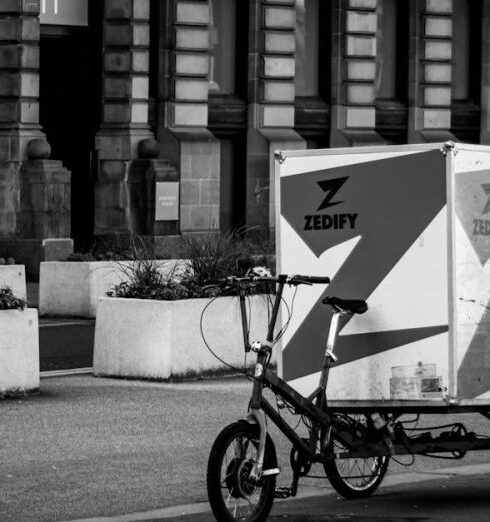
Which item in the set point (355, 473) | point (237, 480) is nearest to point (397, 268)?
point (355, 473)

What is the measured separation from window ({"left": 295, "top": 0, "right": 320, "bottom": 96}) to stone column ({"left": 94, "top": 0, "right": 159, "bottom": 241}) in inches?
199

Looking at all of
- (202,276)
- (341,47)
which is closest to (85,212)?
(341,47)

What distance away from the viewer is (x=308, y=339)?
10852 millimetres

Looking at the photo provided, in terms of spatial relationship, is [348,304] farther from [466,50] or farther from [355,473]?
[466,50]

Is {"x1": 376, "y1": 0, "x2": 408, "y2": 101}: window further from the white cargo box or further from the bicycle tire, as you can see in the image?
the bicycle tire

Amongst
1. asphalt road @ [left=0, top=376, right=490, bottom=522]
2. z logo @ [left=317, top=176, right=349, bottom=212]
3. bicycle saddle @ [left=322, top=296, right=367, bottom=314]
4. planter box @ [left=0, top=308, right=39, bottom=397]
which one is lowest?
asphalt road @ [left=0, top=376, right=490, bottom=522]

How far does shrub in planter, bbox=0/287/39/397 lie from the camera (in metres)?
14.4

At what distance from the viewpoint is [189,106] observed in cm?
3450

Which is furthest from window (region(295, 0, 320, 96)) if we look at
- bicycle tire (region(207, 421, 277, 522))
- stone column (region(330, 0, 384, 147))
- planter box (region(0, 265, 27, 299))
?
bicycle tire (region(207, 421, 277, 522))

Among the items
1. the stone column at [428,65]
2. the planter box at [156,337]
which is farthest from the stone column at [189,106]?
the planter box at [156,337]

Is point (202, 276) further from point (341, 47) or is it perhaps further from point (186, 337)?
point (341, 47)

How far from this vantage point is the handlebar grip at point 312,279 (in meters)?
9.91

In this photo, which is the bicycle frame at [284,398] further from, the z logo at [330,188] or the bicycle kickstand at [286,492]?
the z logo at [330,188]

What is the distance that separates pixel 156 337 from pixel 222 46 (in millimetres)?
20883
